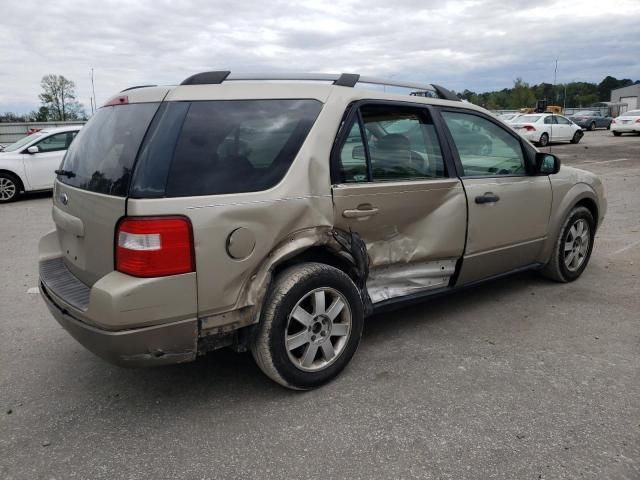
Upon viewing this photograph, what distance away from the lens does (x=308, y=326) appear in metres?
2.99

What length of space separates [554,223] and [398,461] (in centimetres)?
294

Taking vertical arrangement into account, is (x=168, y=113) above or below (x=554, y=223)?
above

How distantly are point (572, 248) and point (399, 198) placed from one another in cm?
234

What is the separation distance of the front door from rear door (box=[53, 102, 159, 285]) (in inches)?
362

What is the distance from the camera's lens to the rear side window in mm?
2602

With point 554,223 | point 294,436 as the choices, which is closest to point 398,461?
point 294,436

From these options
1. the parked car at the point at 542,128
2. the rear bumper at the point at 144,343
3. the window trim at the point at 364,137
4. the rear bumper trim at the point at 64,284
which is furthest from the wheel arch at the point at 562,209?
the parked car at the point at 542,128

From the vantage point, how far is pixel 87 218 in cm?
282

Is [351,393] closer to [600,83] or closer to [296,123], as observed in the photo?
[296,123]

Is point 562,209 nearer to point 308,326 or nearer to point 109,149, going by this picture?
point 308,326

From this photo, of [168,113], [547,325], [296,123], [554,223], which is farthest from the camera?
[554,223]

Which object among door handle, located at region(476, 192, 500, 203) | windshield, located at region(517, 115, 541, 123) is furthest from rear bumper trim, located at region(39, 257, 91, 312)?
windshield, located at region(517, 115, 541, 123)

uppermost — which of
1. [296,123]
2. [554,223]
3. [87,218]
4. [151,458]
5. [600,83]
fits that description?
[600,83]

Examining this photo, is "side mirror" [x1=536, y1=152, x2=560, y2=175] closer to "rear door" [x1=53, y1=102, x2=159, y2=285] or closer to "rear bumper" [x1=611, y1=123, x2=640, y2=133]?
"rear door" [x1=53, y1=102, x2=159, y2=285]
